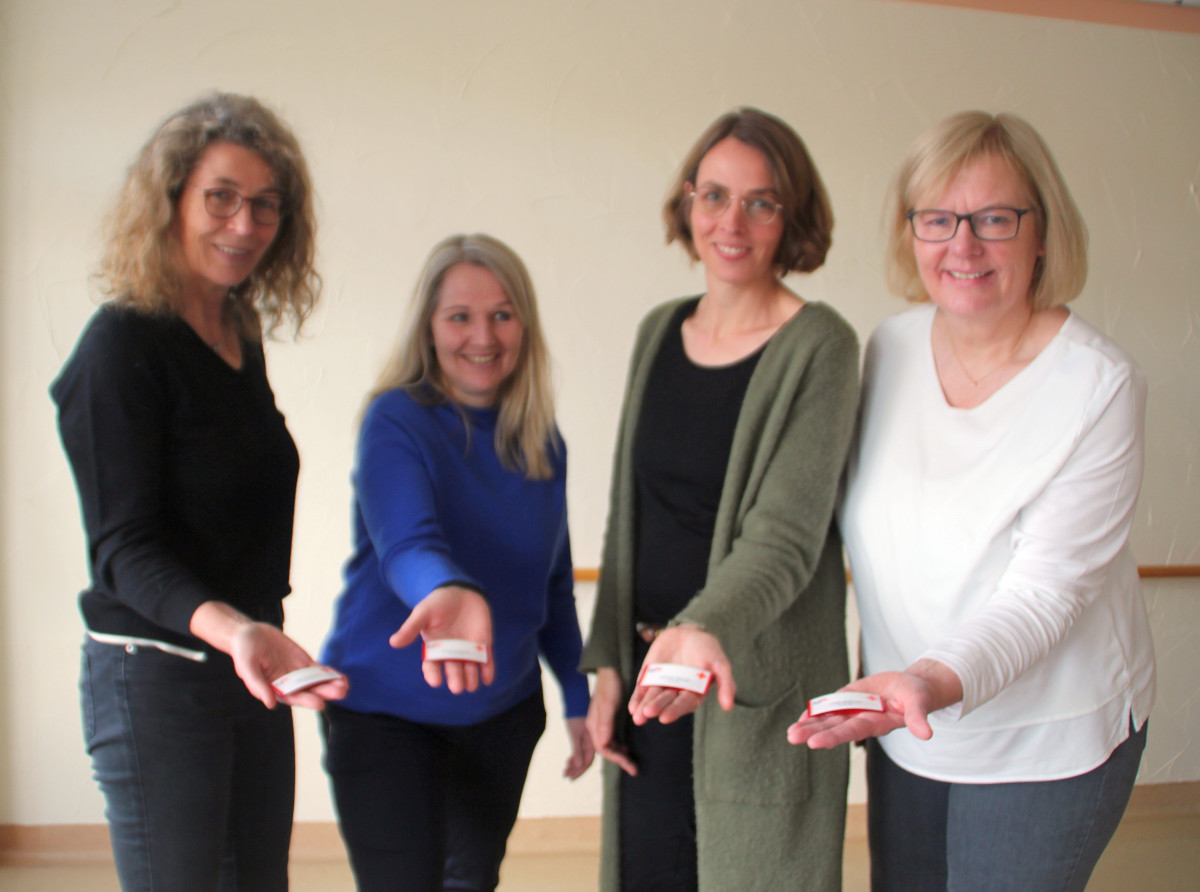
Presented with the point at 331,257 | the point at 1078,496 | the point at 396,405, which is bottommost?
the point at 1078,496

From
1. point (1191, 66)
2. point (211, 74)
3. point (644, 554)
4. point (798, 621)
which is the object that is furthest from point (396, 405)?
point (1191, 66)

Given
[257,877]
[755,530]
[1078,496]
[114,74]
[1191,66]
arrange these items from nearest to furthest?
[1078,496], [755,530], [257,877], [114,74], [1191,66]

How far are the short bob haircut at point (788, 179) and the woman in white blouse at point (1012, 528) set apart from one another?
129mm

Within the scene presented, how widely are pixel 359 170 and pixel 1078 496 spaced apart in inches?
72.0

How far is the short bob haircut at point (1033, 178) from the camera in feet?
3.76

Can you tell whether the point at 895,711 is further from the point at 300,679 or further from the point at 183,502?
the point at 183,502

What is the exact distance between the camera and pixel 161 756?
44.1 inches

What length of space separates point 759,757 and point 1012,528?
48 cm

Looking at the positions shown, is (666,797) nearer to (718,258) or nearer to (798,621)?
(798,621)

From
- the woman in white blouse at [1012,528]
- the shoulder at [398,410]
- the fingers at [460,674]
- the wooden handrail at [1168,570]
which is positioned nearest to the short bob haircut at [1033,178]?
the woman in white blouse at [1012,528]

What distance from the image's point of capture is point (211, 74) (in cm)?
219

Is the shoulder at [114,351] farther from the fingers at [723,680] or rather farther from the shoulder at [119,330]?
the fingers at [723,680]

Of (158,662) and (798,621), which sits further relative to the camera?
(798,621)

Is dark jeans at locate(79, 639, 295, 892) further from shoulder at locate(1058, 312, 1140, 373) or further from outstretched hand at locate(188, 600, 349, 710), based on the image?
shoulder at locate(1058, 312, 1140, 373)
